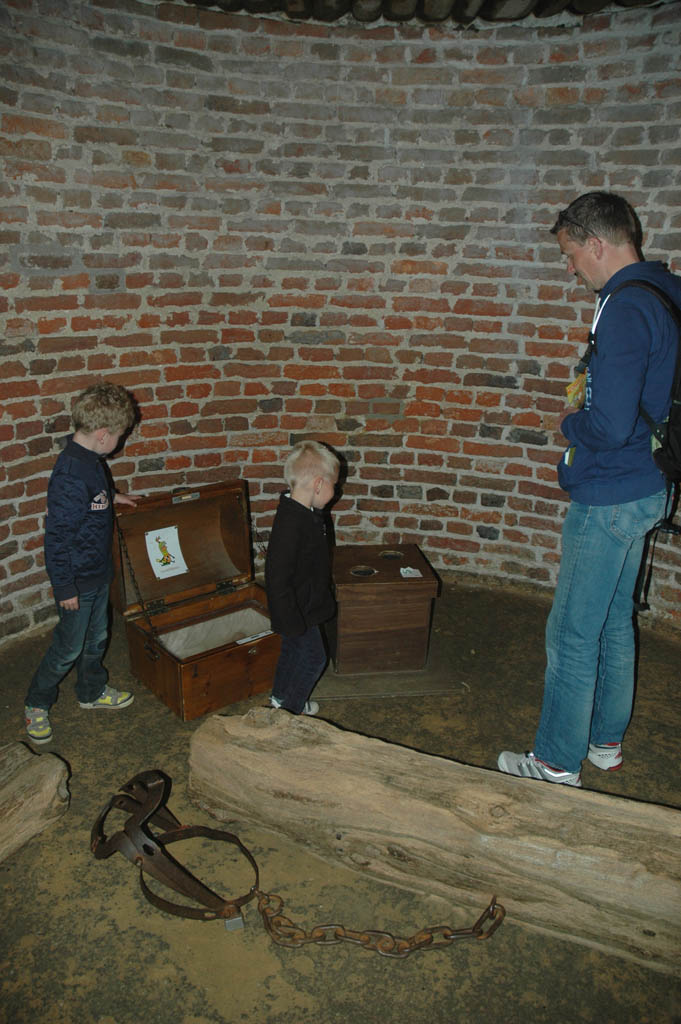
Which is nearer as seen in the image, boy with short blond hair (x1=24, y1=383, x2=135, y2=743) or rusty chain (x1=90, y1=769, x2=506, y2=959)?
rusty chain (x1=90, y1=769, x2=506, y2=959)

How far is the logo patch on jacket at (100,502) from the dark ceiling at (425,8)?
8.92 feet

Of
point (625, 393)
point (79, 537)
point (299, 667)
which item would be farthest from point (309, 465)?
point (625, 393)

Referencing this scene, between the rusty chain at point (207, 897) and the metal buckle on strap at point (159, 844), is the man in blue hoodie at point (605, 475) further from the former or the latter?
the metal buckle on strap at point (159, 844)

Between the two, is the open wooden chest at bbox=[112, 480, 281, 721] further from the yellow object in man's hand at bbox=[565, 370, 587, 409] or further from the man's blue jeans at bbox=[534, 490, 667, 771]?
the yellow object in man's hand at bbox=[565, 370, 587, 409]

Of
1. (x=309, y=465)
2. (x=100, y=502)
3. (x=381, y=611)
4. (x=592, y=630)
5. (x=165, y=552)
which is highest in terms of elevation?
(x=309, y=465)

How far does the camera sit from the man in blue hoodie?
2.60 meters

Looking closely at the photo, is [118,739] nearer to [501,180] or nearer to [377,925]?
[377,925]

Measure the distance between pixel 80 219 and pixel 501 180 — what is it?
2413 mm

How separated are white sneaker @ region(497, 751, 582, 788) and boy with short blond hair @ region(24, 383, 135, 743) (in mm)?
2057

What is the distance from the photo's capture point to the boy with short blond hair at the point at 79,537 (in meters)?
3.32

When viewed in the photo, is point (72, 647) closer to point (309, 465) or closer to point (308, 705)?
point (308, 705)

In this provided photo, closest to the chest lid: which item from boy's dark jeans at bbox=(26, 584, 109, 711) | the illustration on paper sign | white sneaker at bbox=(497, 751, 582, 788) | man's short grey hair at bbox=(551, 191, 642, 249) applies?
the illustration on paper sign

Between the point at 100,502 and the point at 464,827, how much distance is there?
212 centimetres

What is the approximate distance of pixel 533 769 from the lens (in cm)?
325
